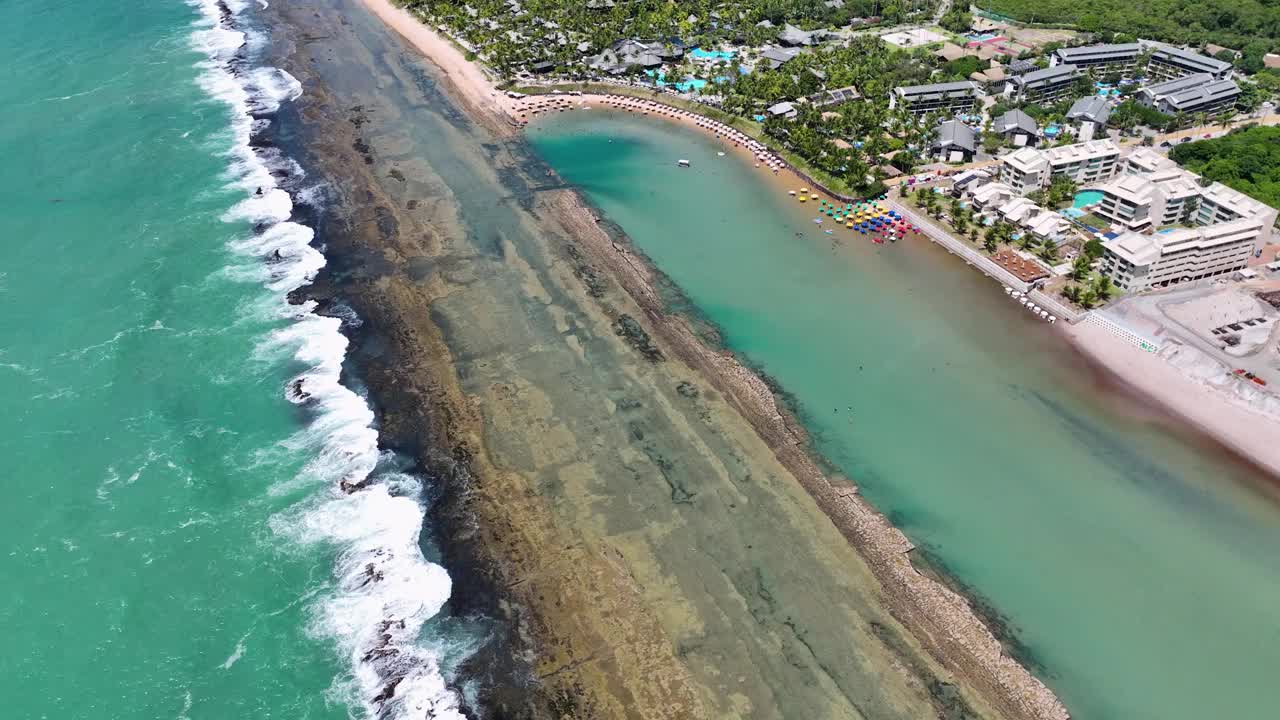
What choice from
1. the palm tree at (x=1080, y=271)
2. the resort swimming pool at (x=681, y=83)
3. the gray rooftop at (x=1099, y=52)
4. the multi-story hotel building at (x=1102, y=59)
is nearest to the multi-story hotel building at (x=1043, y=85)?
the multi-story hotel building at (x=1102, y=59)

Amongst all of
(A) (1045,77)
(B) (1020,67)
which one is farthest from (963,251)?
(B) (1020,67)

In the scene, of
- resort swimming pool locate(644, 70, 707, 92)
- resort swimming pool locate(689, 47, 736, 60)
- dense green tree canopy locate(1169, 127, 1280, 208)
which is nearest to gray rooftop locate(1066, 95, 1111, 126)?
dense green tree canopy locate(1169, 127, 1280, 208)

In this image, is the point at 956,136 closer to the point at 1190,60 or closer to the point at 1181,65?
the point at 1181,65

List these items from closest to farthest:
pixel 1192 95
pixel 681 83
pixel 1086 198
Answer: pixel 1086 198 < pixel 1192 95 < pixel 681 83

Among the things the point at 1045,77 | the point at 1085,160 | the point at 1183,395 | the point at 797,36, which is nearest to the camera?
the point at 1183,395

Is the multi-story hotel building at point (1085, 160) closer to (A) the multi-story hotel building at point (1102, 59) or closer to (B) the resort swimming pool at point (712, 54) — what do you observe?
(A) the multi-story hotel building at point (1102, 59)

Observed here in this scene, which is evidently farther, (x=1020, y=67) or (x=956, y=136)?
(x=1020, y=67)

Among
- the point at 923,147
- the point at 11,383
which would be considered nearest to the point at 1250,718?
Answer: the point at 923,147
